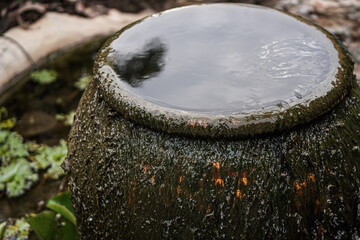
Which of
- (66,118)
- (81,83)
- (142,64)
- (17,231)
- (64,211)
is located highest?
(142,64)

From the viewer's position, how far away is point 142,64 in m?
2.04

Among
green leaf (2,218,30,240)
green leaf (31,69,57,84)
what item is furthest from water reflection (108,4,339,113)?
green leaf (31,69,57,84)

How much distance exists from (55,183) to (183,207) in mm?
1963

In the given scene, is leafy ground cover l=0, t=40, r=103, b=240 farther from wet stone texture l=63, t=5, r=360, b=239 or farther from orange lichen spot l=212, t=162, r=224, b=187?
orange lichen spot l=212, t=162, r=224, b=187

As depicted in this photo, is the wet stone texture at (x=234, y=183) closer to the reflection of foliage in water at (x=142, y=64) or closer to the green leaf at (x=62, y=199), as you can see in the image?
the reflection of foliage in water at (x=142, y=64)

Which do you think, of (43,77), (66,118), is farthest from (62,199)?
(43,77)

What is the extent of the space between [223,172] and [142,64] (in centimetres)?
70

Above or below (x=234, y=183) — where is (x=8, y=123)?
below

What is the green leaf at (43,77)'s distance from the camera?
4.35 meters

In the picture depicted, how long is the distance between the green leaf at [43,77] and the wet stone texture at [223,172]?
2.60 meters

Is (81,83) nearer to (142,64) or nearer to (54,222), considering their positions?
(54,222)

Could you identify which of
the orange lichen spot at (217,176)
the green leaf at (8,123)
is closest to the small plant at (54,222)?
the orange lichen spot at (217,176)

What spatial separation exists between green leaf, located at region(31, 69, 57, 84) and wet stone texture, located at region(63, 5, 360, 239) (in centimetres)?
260

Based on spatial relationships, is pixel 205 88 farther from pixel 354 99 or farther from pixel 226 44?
pixel 354 99
